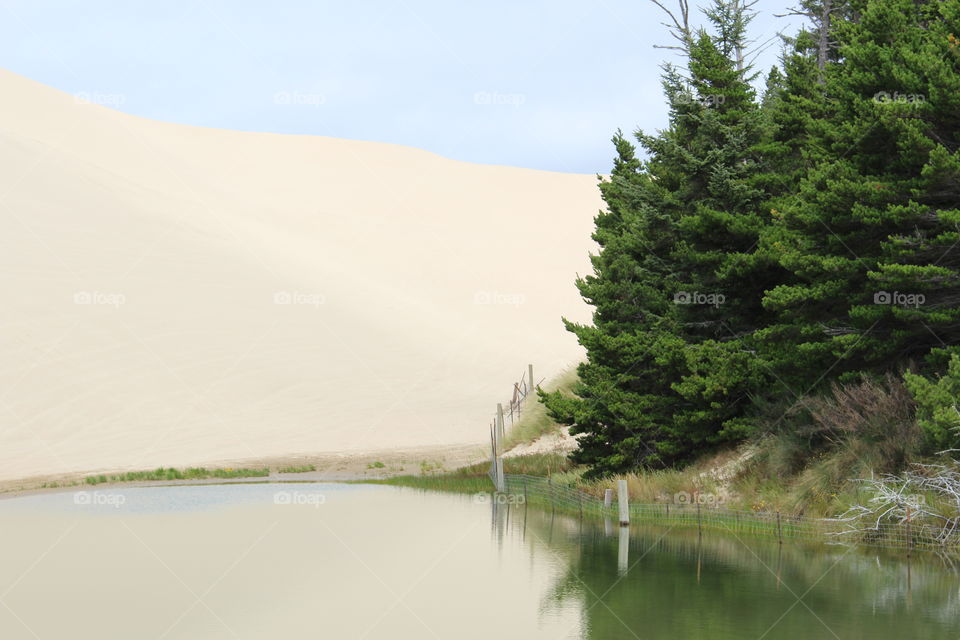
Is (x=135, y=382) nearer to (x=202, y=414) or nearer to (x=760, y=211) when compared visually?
(x=202, y=414)

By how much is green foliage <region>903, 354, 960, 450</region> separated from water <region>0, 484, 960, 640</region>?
6.56 feet

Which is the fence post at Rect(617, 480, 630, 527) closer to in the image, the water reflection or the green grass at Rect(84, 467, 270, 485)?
the water reflection

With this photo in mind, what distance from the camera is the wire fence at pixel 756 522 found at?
1836 cm

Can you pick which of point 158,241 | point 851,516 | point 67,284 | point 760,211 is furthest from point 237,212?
point 851,516

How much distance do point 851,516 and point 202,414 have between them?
38572mm

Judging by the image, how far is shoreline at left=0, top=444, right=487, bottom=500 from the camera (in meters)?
35.0

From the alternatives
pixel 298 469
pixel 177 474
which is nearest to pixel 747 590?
pixel 177 474

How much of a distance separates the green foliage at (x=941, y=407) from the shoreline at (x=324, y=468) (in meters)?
22.2

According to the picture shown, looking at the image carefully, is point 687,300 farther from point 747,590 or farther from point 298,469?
point 298,469

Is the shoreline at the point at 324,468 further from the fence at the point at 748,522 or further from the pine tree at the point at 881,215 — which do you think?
the pine tree at the point at 881,215

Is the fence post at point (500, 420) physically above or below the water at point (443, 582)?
above

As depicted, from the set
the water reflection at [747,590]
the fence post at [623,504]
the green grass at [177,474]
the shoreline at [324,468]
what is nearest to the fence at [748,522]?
the fence post at [623,504]

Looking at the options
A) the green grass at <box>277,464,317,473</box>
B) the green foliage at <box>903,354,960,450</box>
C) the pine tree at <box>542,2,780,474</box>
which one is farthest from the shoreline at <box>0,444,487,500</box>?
the green foliage at <box>903,354,960,450</box>

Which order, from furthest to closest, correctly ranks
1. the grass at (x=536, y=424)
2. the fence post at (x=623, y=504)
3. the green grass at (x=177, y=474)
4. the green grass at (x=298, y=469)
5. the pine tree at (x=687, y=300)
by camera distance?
the grass at (x=536, y=424), the green grass at (x=298, y=469), the green grass at (x=177, y=474), the pine tree at (x=687, y=300), the fence post at (x=623, y=504)
